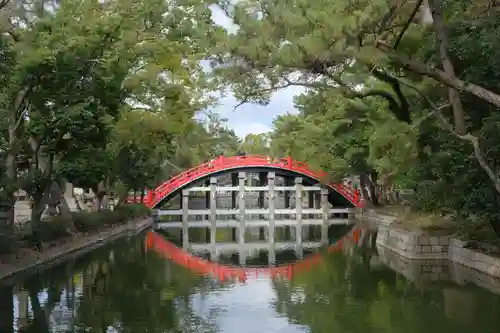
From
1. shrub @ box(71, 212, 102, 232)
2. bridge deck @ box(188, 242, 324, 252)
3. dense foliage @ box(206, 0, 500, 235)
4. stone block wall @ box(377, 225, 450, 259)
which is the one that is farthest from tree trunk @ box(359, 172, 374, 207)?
dense foliage @ box(206, 0, 500, 235)

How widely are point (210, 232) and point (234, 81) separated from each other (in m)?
23.3

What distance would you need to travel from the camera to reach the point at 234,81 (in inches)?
598

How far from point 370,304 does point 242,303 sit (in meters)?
2.65

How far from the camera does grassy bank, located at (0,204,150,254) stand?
1662cm

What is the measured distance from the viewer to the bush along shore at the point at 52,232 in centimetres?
1655

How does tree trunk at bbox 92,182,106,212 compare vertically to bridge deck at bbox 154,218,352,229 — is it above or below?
above

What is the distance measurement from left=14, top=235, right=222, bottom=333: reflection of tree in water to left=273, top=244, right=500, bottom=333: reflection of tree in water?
2105 millimetres

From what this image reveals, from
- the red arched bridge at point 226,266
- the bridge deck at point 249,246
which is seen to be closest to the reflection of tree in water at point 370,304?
the red arched bridge at point 226,266

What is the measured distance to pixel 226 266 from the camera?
20.8m

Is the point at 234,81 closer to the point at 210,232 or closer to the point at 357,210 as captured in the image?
the point at 210,232

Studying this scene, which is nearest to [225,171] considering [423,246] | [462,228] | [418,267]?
[423,246]

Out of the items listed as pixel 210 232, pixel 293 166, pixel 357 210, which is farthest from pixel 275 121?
pixel 210 232

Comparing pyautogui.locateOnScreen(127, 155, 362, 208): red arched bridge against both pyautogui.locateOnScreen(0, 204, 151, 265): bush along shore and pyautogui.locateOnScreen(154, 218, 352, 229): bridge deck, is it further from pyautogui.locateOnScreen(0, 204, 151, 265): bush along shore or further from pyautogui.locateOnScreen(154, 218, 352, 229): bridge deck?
pyautogui.locateOnScreen(0, 204, 151, 265): bush along shore

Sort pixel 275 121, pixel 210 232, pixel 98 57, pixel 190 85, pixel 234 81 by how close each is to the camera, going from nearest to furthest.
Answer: pixel 234 81 < pixel 98 57 < pixel 190 85 < pixel 210 232 < pixel 275 121
